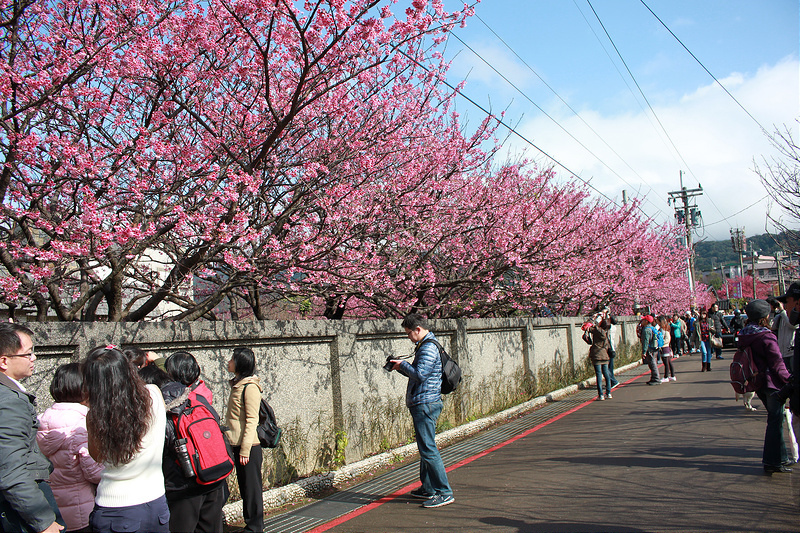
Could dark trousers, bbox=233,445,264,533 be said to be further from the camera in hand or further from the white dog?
the white dog

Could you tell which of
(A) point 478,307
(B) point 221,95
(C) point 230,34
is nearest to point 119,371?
(C) point 230,34

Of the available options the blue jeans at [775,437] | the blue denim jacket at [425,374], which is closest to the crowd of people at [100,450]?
the blue denim jacket at [425,374]

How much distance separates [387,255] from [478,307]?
15.2 ft

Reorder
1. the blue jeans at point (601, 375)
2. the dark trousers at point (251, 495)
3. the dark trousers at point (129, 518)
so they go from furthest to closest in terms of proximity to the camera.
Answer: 1. the blue jeans at point (601, 375)
2. the dark trousers at point (251, 495)
3. the dark trousers at point (129, 518)

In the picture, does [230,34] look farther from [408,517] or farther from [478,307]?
[478,307]

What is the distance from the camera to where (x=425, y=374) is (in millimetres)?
5934

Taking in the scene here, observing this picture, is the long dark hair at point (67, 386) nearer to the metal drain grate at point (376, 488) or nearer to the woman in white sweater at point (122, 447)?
the woman in white sweater at point (122, 447)

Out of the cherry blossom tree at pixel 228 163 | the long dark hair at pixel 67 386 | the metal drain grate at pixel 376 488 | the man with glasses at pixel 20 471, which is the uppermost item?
the cherry blossom tree at pixel 228 163

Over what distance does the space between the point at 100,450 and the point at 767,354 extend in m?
6.59

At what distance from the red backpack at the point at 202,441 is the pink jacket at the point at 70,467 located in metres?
0.54

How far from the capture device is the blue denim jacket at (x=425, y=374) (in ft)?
19.4

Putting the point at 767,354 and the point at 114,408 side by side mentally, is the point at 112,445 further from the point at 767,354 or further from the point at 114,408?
the point at 767,354

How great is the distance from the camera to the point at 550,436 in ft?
30.0

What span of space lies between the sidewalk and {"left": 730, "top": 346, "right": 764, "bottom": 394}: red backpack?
2.85 ft
